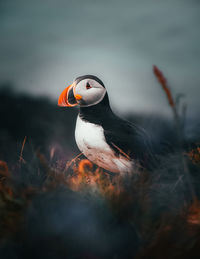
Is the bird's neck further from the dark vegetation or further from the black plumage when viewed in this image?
the dark vegetation

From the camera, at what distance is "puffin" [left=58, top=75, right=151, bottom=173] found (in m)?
2.21

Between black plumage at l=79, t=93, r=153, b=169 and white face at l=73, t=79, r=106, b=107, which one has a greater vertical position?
white face at l=73, t=79, r=106, b=107

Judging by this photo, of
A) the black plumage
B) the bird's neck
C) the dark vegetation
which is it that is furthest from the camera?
the bird's neck

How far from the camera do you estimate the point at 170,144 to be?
217cm

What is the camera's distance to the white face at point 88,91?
2.28m

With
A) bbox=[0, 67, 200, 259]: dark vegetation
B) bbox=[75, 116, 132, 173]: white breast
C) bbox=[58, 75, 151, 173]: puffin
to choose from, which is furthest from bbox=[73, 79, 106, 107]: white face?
bbox=[0, 67, 200, 259]: dark vegetation

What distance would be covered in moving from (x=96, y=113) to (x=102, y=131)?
188 mm

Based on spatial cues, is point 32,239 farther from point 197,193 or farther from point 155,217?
point 197,193

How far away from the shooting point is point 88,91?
7.47 ft

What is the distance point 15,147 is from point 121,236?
4.72 ft

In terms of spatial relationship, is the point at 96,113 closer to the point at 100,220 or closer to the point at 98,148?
the point at 98,148

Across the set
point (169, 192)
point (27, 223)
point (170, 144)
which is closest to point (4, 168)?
point (27, 223)

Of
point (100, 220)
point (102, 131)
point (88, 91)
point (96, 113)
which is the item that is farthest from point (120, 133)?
point (100, 220)

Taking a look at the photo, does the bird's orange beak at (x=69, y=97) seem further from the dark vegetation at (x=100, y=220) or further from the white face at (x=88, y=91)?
the dark vegetation at (x=100, y=220)
